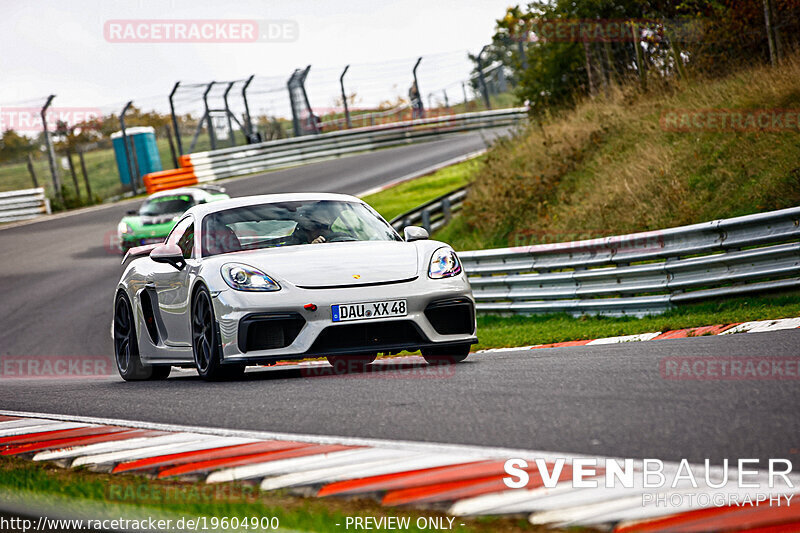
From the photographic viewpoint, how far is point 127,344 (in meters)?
Answer: 9.44

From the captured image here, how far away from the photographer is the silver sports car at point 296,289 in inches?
277

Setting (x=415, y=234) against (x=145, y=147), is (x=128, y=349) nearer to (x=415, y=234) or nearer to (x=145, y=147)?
(x=415, y=234)

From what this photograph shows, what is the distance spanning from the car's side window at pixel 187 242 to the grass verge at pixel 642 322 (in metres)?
3.44

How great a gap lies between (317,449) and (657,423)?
1.41 meters

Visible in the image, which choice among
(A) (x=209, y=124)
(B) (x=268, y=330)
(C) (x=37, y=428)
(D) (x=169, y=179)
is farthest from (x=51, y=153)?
(C) (x=37, y=428)

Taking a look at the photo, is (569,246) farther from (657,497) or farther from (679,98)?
(657,497)

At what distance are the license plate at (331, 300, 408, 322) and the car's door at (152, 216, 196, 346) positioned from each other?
1.43 m

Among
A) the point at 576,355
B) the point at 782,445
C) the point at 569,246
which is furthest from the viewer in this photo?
the point at 569,246

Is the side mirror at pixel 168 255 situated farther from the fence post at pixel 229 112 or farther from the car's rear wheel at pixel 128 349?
the fence post at pixel 229 112

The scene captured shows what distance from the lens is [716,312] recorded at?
10.3 meters

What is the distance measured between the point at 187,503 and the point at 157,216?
17.3 m

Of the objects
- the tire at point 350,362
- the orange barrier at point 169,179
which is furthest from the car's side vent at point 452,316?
the orange barrier at point 169,179

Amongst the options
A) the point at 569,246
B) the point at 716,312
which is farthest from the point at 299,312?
the point at 569,246

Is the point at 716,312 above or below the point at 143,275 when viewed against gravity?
below
